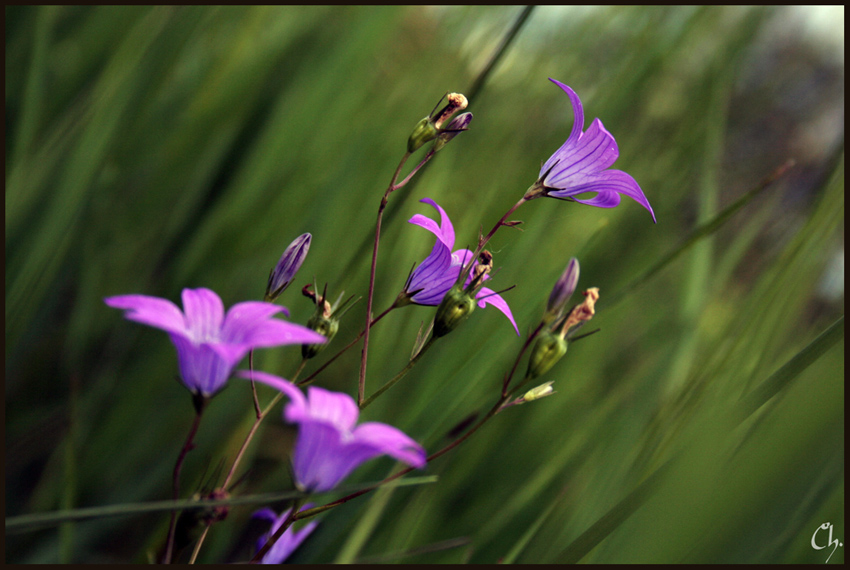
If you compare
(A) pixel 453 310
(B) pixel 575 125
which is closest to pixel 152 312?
(A) pixel 453 310

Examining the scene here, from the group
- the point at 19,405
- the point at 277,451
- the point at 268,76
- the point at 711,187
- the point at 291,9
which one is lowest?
the point at 277,451

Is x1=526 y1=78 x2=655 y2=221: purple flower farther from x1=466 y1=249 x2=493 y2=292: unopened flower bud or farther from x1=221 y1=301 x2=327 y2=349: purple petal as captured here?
x1=221 y1=301 x2=327 y2=349: purple petal

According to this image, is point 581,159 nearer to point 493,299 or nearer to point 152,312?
point 493,299

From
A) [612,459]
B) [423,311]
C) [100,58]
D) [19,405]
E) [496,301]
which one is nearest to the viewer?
[496,301]

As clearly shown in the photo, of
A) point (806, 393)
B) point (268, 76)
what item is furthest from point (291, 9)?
point (806, 393)

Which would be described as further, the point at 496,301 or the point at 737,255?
the point at 737,255

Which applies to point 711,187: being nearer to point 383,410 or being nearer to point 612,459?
point 612,459
